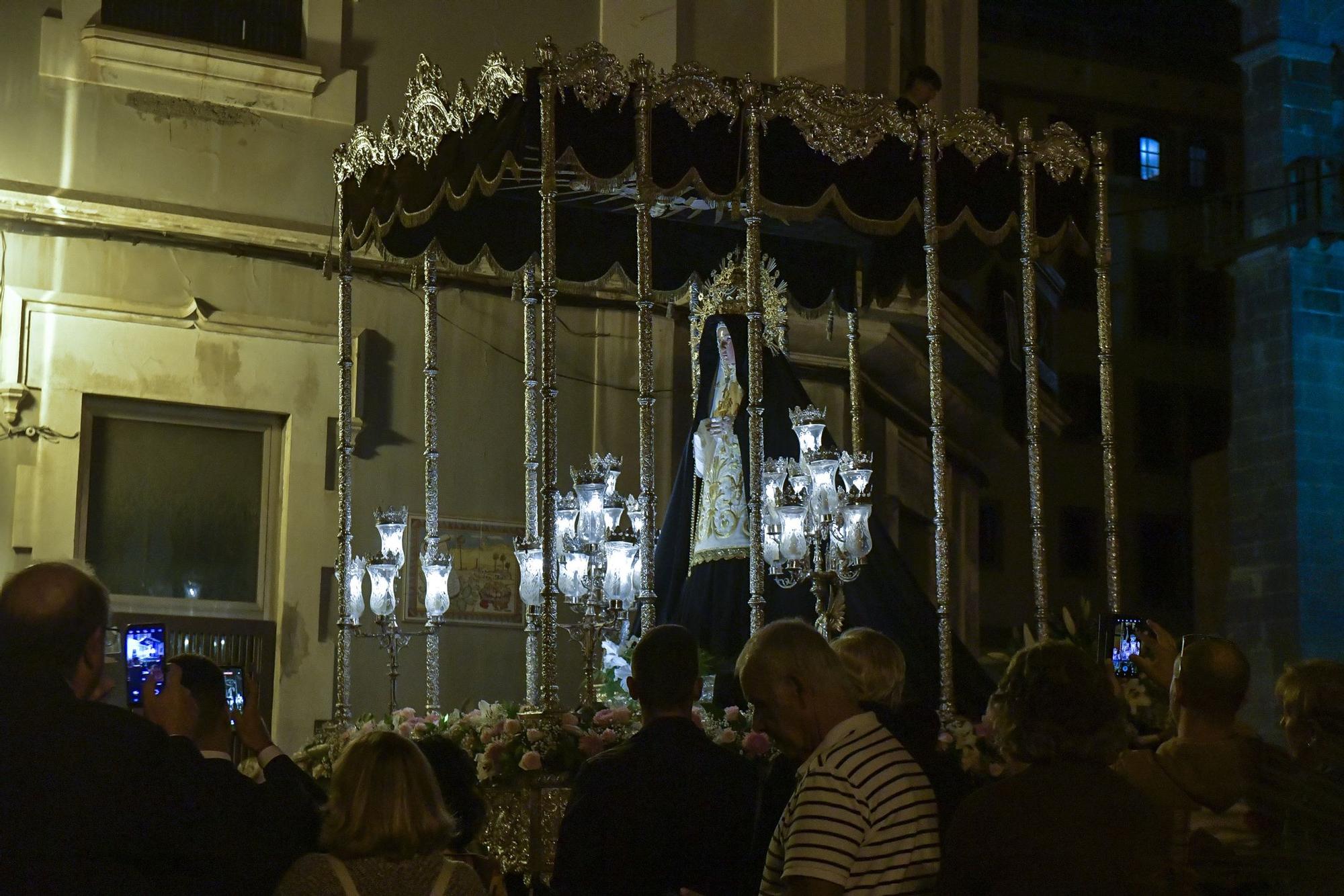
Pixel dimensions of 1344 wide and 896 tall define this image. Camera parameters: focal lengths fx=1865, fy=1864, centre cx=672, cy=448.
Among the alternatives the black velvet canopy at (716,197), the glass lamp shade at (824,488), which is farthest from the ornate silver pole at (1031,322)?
the glass lamp shade at (824,488)

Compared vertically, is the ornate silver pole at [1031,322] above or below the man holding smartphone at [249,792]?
above

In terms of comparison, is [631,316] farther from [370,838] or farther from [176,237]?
[370,838]

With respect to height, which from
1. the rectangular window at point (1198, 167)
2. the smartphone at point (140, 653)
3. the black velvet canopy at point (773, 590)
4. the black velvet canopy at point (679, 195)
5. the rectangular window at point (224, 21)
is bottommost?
the smartphone at point (140, 653)

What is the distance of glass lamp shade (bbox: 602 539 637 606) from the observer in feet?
26.3

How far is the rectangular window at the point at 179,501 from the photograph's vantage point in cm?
962

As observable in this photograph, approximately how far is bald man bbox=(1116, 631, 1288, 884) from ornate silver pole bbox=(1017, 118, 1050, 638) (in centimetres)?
379

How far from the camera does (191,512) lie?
32.3 ft

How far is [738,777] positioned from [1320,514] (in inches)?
745

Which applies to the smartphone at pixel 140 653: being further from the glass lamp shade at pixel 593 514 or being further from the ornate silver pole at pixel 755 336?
the glass lamp shade at pixel 593 514

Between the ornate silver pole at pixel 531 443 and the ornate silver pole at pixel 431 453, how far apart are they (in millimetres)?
474

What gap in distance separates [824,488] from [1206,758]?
4.01m

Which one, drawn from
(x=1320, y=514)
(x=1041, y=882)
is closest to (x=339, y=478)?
(x=1041, y=882)

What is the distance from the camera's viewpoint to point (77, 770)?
3.53 metres

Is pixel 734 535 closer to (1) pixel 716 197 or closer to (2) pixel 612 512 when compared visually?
(2) pixel 612 512
